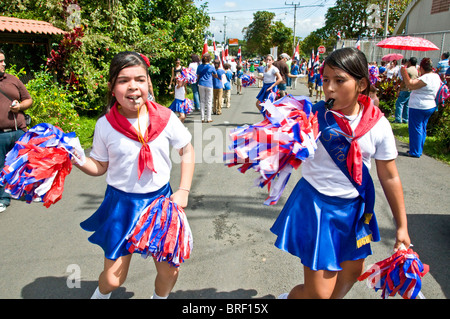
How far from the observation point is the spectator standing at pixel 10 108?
169 inches

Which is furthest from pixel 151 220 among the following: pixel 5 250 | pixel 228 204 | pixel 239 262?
pixel 228 204

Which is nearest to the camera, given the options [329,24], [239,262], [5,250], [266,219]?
[239,262]

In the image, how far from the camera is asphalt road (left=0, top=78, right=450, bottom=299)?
118 inches

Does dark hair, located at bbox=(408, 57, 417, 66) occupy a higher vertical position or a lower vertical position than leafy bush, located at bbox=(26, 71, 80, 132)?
higher

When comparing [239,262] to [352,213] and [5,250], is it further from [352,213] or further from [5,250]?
[5,250]

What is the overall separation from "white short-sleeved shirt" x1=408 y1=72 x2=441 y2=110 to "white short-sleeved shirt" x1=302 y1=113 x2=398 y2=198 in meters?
5.60

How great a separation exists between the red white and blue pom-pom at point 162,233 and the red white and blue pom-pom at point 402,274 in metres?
1.19

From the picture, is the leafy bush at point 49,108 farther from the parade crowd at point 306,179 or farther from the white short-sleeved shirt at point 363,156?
the white short-sleeved shirt at point 363,156

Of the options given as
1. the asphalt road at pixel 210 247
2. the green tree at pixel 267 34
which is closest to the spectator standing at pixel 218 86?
the asphalt road at pixel 210 247

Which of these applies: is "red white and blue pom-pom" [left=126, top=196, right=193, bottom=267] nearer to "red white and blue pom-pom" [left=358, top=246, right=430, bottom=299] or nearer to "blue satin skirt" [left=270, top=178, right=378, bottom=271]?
"blue satin skirt" [left=270, top=178, right=378, bottom=271]

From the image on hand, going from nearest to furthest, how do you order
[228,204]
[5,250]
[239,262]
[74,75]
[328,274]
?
1. [328,274]
2. [239,262]
3. [5,250]
4. [228,204]
5. [74,75]

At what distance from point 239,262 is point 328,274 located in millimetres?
1466

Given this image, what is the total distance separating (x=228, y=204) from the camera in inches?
189

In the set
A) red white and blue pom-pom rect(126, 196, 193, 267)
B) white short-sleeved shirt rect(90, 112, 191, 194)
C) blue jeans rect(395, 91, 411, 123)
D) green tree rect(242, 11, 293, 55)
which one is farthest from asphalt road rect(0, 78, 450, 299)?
green tree rect(242, 11, 293, 55)
